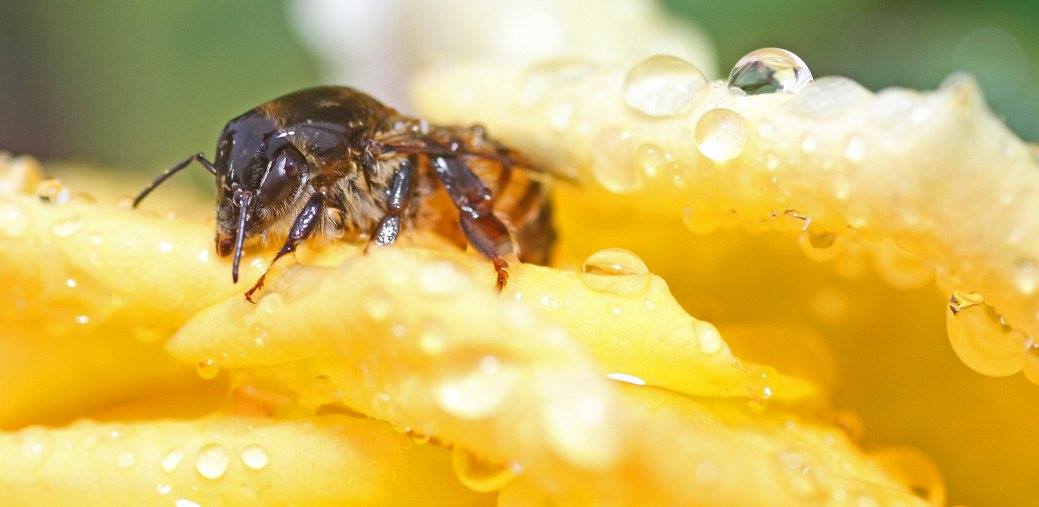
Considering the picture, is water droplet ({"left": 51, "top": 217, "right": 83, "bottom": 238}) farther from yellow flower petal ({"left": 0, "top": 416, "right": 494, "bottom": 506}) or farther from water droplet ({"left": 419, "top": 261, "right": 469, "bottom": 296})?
water droplet ({"left": 419, "top": 261, "right": 469, "bottom": 296})

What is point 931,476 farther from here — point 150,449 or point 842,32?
point 842,32

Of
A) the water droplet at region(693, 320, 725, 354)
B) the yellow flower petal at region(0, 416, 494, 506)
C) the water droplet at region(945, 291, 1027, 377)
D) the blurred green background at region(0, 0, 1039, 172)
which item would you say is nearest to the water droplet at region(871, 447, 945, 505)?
the water droplet at region(945, 291, 1027, 377)

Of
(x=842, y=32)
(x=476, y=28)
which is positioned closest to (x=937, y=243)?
(x=476, y=28)

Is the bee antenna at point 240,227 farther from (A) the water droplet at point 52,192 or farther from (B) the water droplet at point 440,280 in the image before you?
(B) the water droplet at point 440,280

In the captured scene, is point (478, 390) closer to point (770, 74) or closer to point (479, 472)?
point (479, 472)

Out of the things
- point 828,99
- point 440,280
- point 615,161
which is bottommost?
point 440,280

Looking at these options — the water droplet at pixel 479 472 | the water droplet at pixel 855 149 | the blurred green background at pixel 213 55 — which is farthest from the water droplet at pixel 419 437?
the blurred green background at pixel 213 55

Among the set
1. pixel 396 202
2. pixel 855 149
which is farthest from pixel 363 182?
pixel 855 149

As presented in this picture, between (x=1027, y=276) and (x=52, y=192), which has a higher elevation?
(x=1027, y=276)
